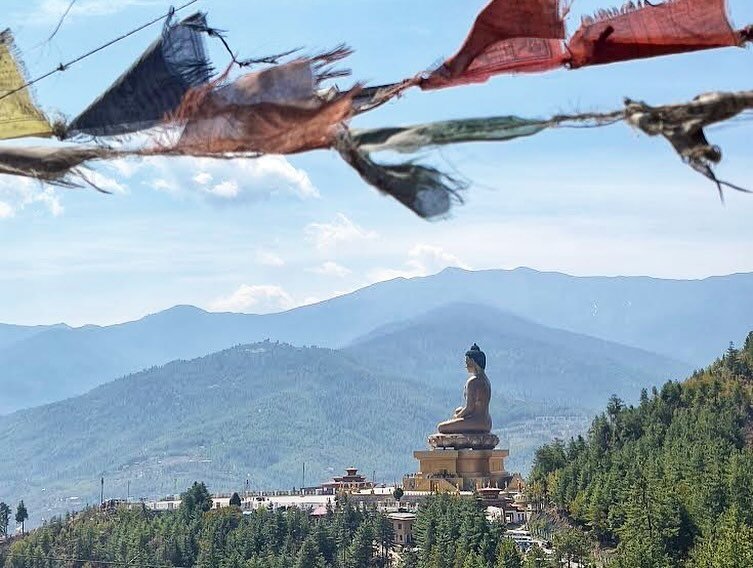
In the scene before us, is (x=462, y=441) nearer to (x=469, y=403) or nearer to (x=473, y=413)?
(x=473, y=413)

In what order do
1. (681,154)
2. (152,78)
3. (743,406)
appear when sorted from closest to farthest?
(681,154) < (152,78) < (743,406)

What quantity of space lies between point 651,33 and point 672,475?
37768 millimetres

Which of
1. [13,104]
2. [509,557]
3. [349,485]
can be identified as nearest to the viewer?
[13,104]

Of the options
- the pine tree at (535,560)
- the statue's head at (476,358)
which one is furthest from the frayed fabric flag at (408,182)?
the statue's head at (476,358)

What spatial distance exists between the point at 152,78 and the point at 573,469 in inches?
1759

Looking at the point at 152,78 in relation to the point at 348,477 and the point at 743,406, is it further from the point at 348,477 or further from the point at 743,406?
the point at 348,477

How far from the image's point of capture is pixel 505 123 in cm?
518

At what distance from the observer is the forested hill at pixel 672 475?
36.5m

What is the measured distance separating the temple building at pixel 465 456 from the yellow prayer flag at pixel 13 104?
50.0 m

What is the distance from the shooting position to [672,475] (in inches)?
1658

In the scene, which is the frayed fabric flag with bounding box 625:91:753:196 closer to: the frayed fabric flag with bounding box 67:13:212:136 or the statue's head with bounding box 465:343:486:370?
the frayed fabric flag with bounding box 67:13:212:136

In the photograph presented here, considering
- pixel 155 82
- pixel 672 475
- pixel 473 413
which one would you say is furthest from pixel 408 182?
pixel 473 413

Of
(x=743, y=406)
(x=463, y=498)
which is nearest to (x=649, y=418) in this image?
(x=743, y=406)

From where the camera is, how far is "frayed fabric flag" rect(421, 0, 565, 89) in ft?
18.3
